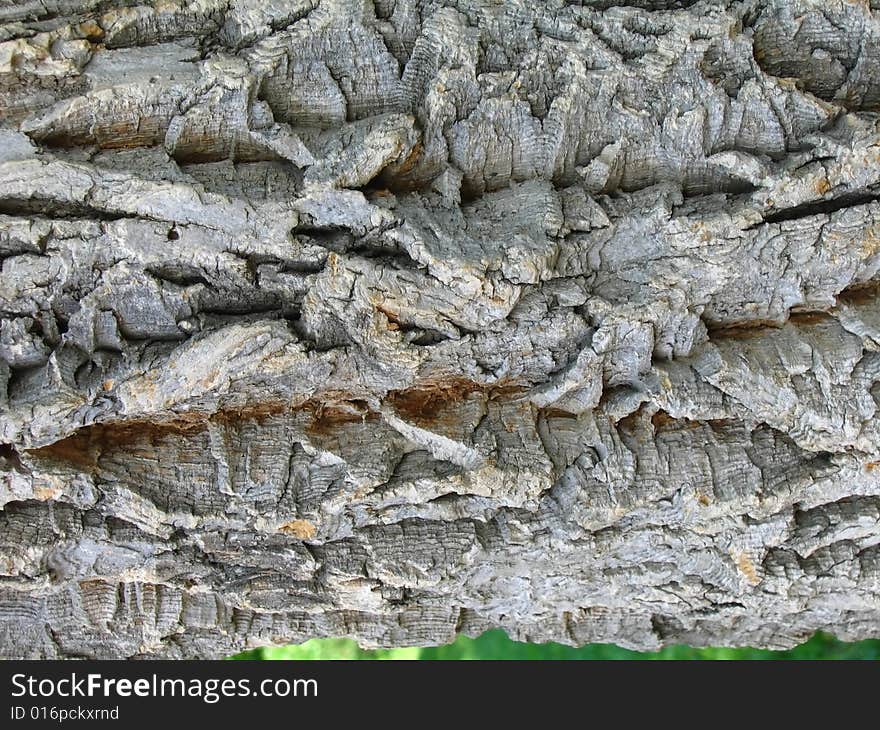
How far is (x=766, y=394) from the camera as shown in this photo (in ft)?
9.86

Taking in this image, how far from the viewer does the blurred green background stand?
15.7 feet

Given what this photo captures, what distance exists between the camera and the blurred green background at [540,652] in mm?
4797

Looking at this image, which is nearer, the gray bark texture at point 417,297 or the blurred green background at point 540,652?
the gray bark texture at point 417,297

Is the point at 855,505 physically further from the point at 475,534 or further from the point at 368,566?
the point at 368,566

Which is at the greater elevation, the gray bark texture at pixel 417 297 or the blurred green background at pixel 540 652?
the gray bark texture at pixel 417 297

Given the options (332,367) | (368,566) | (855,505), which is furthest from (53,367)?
(855,505)

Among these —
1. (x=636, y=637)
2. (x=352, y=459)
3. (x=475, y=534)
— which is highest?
(x=352, y=459)

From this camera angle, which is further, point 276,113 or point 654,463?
point 654,463

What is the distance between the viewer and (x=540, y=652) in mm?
4797

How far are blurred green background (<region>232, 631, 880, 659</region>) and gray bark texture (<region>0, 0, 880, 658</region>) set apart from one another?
1.65 metres

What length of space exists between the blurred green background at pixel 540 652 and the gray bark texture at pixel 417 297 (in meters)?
1.65

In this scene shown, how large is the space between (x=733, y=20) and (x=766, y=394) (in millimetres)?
1266

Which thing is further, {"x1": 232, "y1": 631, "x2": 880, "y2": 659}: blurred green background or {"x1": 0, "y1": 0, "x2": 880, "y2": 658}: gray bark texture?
{"x1": 232, "y1": 631, "x2": 880, "y2": 659}: blurred green background

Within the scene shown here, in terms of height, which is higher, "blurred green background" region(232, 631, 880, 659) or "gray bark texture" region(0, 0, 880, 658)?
"gray bark texture" region(0, 0, 880, 658)
